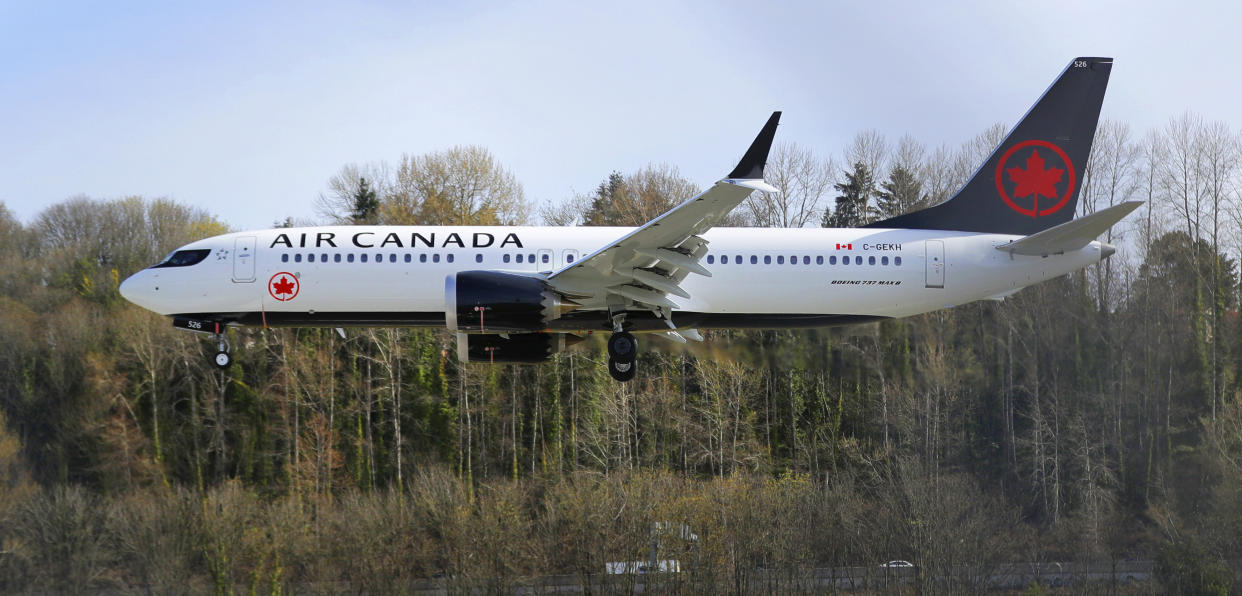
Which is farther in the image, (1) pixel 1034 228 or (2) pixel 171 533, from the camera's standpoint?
(2) pixel 171 533

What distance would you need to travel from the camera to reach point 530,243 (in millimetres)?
26344

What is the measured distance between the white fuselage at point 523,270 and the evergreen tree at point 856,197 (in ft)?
103

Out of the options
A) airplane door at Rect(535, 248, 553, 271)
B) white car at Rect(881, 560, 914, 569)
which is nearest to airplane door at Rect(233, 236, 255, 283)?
airplane door at Rect(535, 248, 553, 271)

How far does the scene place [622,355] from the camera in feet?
84.2

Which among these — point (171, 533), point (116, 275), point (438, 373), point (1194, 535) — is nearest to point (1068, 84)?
point (1194, 535)

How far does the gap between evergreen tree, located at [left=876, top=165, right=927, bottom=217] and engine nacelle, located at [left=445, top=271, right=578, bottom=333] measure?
36076 mm

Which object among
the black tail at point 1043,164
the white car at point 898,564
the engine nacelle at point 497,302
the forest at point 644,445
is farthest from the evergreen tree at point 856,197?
the engine nacelle at point 497,302

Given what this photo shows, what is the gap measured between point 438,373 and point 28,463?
2059 centimetres

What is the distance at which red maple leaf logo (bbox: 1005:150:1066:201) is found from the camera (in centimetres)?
2953

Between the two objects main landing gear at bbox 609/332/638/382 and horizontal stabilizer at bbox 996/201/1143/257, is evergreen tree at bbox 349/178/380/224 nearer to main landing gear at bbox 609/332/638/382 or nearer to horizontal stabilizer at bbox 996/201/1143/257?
main landing gear at bbox 609/332/638/382

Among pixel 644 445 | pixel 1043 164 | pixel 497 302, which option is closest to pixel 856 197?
pixel 644 445

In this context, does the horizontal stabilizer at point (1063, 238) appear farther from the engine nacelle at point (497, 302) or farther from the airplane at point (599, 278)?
the engine nacelle at point (497, 302)

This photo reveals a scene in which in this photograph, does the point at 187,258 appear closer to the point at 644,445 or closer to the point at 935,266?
the point at 935,266

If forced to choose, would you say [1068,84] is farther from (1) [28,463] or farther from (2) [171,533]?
(1) [28,463]
